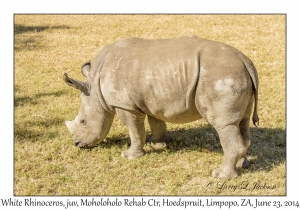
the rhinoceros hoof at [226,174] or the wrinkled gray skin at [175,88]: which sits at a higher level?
the wrinkled gray skin at [175,88]

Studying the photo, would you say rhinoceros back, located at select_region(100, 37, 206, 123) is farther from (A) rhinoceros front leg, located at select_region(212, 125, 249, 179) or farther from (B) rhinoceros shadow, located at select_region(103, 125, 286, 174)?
(B) rhinoceros shadow, located at select_region(103, 125, 286, 174)

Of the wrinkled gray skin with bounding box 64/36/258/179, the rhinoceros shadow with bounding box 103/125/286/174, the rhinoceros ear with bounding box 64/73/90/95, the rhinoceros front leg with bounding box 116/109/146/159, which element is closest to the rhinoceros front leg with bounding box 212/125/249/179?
the wrinkled gray skin with bounding box 64/36/258/179

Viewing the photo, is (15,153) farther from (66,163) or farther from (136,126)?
(136,126)

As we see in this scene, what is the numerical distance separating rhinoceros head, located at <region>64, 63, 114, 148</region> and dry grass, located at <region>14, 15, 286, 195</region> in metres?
0.24

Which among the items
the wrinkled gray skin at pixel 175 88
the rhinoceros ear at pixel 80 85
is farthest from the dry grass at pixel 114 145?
the rhinoceros ear at pixel 80 85

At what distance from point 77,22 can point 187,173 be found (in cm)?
1045

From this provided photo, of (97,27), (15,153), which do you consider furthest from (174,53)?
(97,27)

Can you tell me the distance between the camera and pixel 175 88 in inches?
216

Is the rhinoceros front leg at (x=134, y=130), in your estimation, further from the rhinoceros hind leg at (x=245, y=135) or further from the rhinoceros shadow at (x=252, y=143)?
the rhinoceros hind leg at (x=245, y=135)

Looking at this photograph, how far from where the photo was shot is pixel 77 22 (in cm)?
1502

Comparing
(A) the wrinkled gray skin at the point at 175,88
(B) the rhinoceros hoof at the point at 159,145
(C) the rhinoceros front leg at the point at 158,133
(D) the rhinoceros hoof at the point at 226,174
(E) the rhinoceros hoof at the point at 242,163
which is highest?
(A) the wrinkled gray skin at the point at 175,88

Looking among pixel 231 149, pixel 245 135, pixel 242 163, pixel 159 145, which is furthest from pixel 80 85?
pixel 242 163

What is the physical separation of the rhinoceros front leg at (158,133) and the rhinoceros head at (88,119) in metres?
0.74

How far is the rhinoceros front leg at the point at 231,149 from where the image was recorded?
5.41 meters
